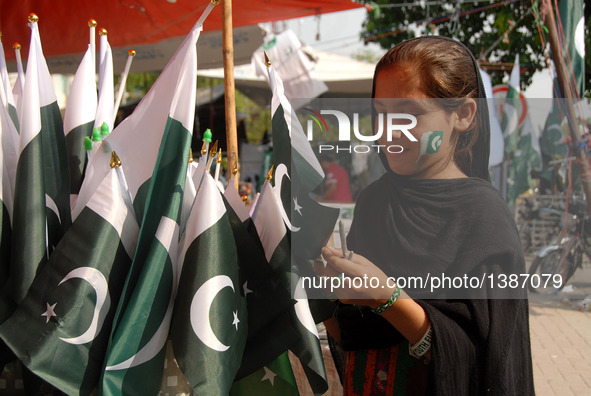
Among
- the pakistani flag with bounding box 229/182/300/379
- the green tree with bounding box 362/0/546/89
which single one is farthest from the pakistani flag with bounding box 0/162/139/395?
the green tree with bounding box 362/0/546/89

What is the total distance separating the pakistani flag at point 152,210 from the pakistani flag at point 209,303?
0.05 m

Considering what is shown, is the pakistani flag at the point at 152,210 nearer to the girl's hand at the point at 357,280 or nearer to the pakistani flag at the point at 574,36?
the girl's hand at the point at 357,280

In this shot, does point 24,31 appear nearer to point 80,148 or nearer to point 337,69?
point 80,148

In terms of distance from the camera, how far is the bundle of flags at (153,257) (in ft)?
4.76

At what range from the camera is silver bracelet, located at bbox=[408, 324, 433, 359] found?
1311 mm

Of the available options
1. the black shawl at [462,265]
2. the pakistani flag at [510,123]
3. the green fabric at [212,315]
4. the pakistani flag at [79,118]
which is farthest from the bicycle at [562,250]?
the pakistani flag at [79,118]

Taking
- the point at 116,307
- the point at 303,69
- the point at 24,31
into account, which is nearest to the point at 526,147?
the point at 116,307

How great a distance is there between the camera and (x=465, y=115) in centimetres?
135

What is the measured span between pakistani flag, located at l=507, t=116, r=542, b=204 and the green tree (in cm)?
890

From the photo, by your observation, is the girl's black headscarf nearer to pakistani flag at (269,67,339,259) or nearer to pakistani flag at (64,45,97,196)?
pakistani flag at (269,67,339,259)

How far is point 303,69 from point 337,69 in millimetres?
2417

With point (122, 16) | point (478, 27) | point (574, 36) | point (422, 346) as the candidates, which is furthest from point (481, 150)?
point (478, 27)

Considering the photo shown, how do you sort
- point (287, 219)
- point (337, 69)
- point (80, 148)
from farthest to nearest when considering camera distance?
point (337, 69), point (80, 148), point (287, 219)

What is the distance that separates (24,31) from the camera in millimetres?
3979
